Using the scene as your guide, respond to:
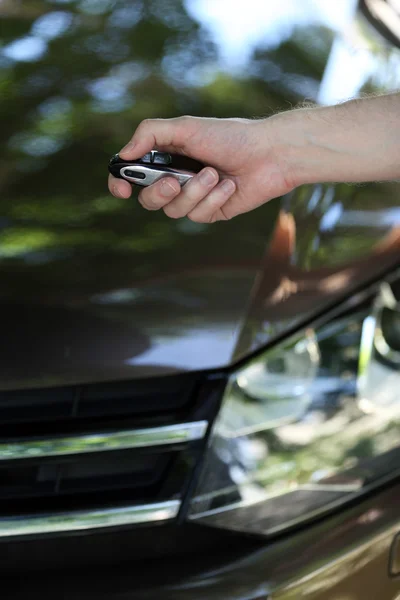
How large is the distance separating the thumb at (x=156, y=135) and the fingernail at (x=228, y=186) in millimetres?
117

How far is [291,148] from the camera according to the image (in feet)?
5.79

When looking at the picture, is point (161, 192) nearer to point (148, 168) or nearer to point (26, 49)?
point (148, 168)

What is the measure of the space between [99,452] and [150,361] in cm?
19

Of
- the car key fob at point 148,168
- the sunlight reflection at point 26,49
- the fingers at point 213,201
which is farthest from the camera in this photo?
the sunlight reflection at point 26,49

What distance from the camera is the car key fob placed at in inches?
60.9

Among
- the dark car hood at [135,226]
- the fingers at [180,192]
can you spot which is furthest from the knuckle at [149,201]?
the dark car hood at [135,226]

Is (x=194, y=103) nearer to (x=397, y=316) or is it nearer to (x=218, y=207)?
(x=218, y=207)

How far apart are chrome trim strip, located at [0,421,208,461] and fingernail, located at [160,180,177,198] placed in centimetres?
42

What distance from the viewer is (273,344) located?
1.68 metres

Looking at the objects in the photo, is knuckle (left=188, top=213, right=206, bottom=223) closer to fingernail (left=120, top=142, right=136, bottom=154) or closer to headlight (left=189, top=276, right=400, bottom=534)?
fingernail (left=120, top=142, right=136, bottom=154)

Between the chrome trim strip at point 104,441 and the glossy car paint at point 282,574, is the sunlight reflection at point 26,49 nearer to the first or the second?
the chrome trim strip at point 104,441

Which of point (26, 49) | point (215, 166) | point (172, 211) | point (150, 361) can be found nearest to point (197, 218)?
point (172, 211)

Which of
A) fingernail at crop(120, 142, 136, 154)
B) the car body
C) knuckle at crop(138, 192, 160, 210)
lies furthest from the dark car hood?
fingernail at crop(120, 142, 136, 154)

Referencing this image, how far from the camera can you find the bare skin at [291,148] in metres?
1.72
